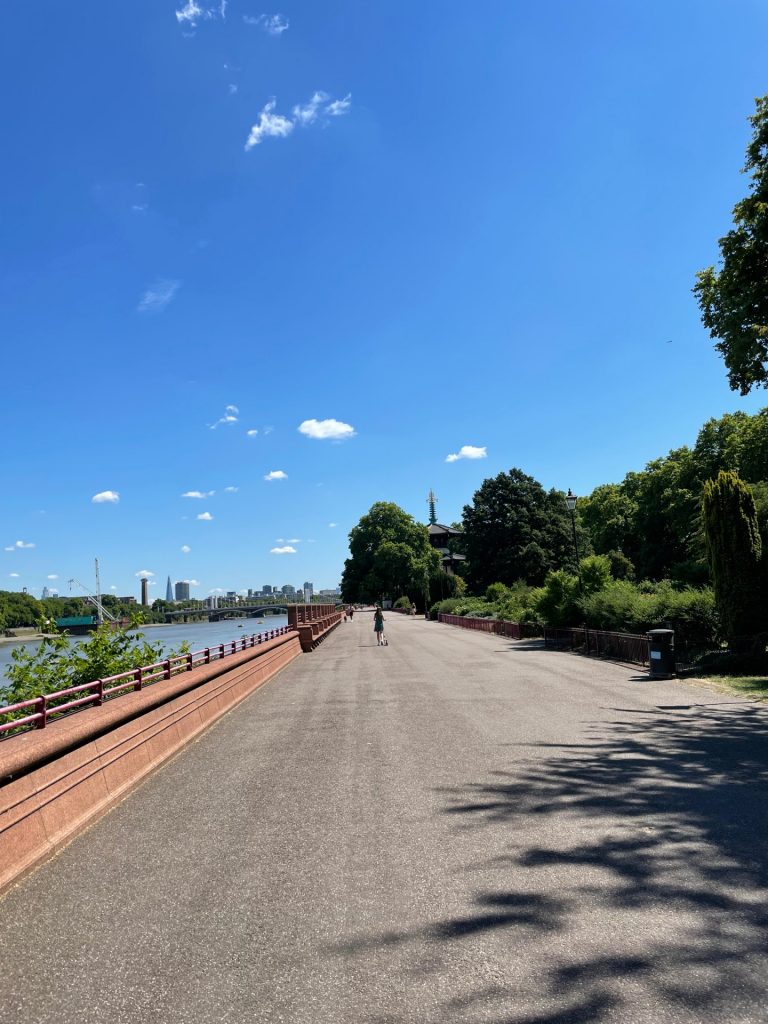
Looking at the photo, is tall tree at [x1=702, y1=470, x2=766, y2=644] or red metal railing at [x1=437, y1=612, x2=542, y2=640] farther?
red metal railing at [x1=437, y1=612, x2=542, y2=640]

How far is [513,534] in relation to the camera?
6162 cm

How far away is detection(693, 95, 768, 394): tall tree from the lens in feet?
55.0

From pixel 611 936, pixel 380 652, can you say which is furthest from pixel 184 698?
pixel 380 652

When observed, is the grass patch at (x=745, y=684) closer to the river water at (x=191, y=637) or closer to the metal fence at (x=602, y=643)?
the metal fence at (x=602, y=643)

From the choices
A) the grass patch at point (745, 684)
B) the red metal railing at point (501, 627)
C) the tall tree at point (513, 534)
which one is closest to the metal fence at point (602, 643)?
the grass patch at point (745, 684)

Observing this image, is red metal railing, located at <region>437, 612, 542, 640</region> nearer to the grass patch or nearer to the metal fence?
the metal fence

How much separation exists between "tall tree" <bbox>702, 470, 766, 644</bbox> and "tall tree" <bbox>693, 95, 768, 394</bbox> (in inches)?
166

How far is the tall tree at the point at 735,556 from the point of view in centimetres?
1650

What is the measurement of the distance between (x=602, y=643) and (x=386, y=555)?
272ft

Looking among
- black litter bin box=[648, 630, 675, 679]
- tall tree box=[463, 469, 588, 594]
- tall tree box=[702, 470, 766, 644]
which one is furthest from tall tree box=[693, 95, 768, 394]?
tall tree box=[463, 469, 588, 594]

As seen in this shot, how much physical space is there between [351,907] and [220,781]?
3842mm

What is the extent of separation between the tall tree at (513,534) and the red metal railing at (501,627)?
1280 cm

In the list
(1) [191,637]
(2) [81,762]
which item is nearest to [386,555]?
(1) [191,637]

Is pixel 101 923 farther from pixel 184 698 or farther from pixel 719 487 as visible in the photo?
pixel 719 487
